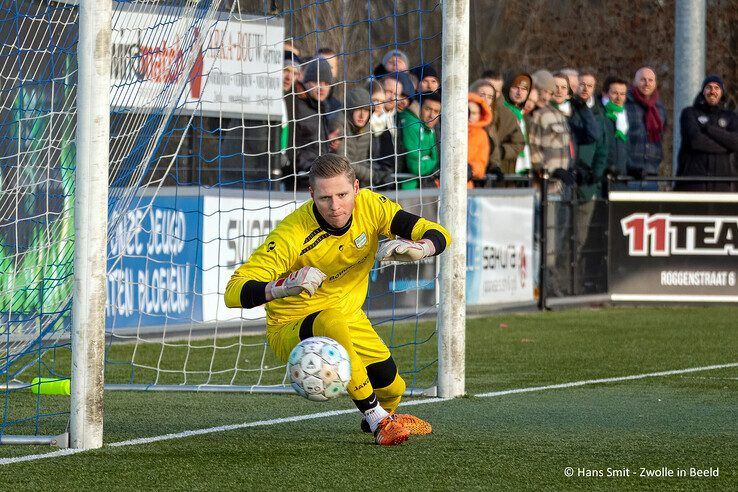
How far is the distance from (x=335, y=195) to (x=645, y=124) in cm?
1141

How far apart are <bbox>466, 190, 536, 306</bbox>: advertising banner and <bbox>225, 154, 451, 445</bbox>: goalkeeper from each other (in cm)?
739

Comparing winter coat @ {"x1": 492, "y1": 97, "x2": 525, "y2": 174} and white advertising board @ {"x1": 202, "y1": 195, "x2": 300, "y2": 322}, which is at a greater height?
winter coat @ {"x1": 492, "y1": 97, "x2": 525, "y2": 174}

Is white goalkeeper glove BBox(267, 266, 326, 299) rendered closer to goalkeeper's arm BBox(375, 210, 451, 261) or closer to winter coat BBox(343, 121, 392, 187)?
goalkeeper's arm BBox(375, 210, 451, 261)

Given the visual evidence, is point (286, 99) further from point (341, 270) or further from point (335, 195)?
point (335, 195)

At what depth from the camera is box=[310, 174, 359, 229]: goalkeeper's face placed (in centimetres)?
675

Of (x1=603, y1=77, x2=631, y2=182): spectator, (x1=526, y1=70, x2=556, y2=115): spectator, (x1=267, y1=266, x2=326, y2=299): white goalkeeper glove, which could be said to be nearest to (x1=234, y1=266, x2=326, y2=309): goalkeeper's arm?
(x1=267, y1=266, x2=326, y2=299): white goalkeeper glove

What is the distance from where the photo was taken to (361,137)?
11828mm

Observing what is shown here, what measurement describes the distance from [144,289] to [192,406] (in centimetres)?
374

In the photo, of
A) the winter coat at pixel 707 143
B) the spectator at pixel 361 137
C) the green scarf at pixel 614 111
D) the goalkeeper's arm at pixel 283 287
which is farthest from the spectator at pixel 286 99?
the winter coat at pixel 707 143

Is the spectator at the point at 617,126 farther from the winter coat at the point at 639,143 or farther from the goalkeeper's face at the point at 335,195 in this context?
the goalkeeper's face at the point at 335,195

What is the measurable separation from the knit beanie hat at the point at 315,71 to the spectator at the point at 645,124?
21.1 feet

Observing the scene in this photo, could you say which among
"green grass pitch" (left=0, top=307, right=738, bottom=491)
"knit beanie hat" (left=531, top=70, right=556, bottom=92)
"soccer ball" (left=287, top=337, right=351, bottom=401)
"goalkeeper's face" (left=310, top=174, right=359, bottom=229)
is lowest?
"green grass pitch" (left=0, top=307, right=738, bottom=491)

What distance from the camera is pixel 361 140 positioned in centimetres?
1185

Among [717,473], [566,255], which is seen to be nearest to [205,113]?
[566,255]
